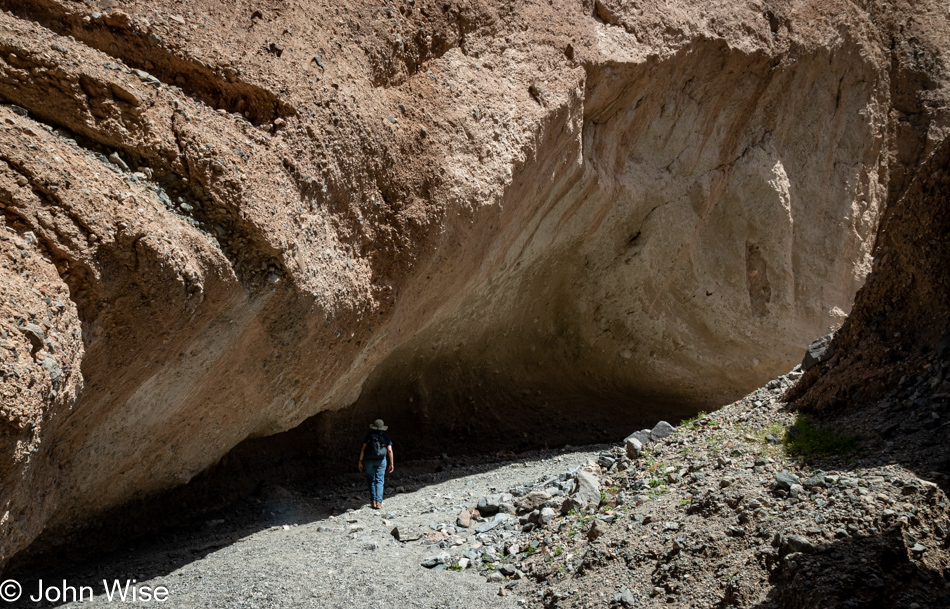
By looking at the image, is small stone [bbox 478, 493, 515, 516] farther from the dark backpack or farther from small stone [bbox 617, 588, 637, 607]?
small stone [bbox 617, 588, 637, 607]

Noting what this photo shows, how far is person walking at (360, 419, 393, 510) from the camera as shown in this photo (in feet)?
21.5

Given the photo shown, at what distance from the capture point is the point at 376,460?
21.9 feet

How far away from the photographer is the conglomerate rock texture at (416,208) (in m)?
3.99

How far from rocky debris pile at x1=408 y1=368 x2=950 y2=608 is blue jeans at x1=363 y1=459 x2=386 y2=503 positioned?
1044 mm

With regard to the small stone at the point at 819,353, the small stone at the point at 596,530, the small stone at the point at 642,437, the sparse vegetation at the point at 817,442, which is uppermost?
the small stone at the point at 819,353

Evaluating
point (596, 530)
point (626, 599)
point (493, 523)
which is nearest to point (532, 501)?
point (493, 523)

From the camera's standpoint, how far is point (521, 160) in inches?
253

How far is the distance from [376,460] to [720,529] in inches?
131

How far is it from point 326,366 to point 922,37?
984 cm

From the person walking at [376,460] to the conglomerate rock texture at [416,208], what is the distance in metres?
0.48

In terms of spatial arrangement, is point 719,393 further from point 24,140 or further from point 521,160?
point 24,140

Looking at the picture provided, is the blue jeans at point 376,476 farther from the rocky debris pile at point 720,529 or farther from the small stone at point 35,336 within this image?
the small stone at point 35,336

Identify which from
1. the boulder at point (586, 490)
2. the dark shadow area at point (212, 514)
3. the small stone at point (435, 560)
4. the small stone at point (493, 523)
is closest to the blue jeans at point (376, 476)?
the dark shadow area at point (212, 514)

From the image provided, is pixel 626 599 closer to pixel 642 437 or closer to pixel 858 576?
pixel 858 576
